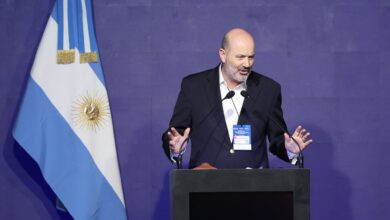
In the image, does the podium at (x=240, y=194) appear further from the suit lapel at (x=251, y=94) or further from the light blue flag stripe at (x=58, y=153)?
the light blue flag stripe at (x=58, y=153)

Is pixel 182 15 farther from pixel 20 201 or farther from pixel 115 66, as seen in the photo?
pixel 20 201

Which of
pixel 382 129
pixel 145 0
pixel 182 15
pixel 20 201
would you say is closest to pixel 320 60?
pixel 382 129

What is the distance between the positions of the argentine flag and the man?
109 centimetres

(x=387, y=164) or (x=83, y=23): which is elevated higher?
(x=83, y=23)

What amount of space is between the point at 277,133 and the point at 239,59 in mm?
426

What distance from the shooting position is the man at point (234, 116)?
330 centimetres

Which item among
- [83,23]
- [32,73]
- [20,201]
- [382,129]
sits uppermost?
[83,23]

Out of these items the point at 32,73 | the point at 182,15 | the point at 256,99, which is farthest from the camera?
the point at 182,15

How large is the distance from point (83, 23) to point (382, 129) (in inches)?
86.3

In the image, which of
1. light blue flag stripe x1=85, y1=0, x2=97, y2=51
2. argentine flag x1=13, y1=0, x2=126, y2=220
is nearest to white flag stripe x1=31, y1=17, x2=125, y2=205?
argentine flag x1=13, y1=0, x2=126, y2=220

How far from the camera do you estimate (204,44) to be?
4.61 metres

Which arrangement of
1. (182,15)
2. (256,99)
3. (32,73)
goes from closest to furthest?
(256,99) → (32,73) → (182,15)

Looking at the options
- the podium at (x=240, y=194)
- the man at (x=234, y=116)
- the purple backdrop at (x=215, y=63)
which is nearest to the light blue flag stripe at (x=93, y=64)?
the purple backdrop at (x=215, y=63)

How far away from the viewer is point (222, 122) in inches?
131
